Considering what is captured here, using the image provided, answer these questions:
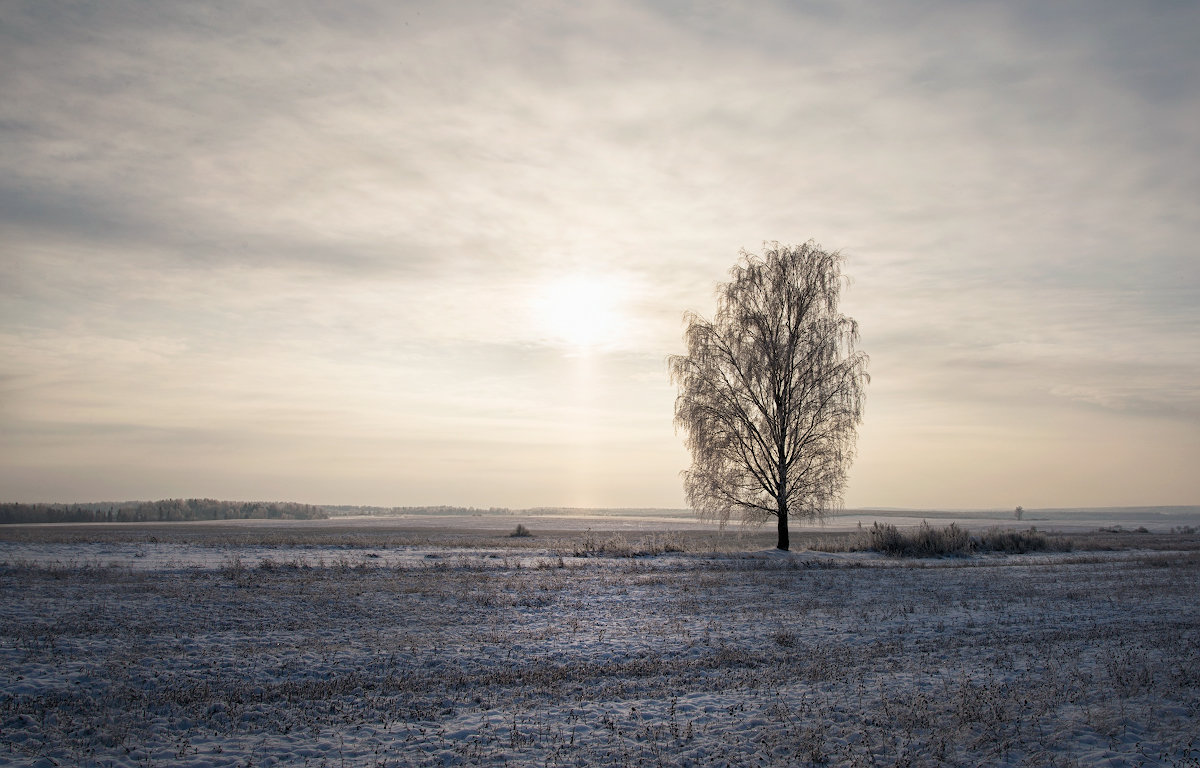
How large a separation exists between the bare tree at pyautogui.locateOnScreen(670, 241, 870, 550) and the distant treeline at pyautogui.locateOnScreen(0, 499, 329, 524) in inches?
3400

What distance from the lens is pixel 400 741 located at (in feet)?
25.2

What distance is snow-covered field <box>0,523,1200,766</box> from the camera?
24.6 feet

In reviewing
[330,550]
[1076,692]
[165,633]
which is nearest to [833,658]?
[1076,692]

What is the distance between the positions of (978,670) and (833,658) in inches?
83.7

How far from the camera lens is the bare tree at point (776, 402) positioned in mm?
35344

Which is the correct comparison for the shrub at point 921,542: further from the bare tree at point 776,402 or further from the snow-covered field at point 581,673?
the snow-covered field at point 581,673

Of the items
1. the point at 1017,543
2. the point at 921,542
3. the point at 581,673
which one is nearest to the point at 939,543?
the point at 921,542

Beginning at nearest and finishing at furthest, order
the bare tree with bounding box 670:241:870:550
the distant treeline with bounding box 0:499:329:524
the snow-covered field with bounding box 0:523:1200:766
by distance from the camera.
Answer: the snow-covered field with bounding box 0:523:1200:766 < the bare tree with bounding box 670:241:870:550 < the distant treeline with bounding box 0:499:329:524

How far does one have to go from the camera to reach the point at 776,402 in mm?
36125

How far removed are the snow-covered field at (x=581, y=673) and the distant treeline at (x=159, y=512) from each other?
85.6 m

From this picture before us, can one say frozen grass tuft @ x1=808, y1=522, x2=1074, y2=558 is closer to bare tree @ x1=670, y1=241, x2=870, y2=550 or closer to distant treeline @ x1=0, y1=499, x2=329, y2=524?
bare tree @ x1=670, y1=241, x2=870, y2=550

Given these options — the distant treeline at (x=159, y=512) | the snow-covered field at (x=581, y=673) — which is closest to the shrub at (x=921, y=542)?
the snow-covered field at (x=581, y=673)

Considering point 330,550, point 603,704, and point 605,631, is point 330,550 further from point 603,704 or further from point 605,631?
point 603,704

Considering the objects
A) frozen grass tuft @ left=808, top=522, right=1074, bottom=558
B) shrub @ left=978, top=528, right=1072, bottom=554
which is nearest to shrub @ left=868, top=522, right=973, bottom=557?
frozen grass tuft @ left=808, top=522, right=1074, bottom=558
